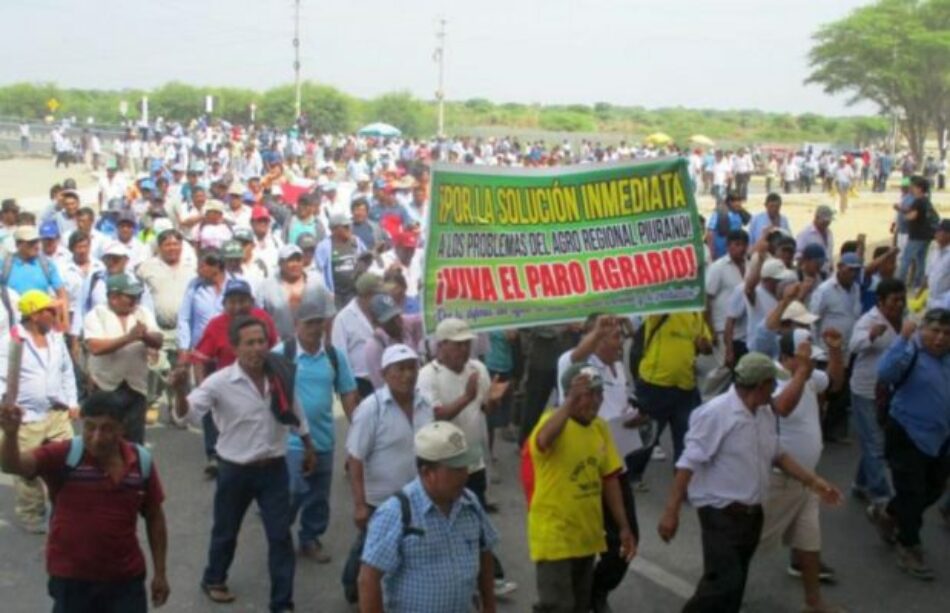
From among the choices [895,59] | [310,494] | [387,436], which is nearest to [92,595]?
[387,436]

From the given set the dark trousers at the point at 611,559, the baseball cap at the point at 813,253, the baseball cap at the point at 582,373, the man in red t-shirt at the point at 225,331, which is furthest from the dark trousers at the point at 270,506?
the baseball cap at the point at 813,253

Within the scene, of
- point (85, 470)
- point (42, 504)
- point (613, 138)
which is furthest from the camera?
point (613, 138)

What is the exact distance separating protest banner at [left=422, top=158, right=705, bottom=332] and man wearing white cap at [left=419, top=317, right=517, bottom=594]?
0.44 metres

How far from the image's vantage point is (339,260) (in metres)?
11.3

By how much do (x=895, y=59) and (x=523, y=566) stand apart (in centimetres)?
5122

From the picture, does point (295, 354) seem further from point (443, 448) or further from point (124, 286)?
point (443, 448)

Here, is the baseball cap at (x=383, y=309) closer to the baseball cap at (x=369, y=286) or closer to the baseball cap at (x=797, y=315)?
the baseball cap at (x=369, y=286)

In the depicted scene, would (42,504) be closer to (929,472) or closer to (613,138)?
(929,472)

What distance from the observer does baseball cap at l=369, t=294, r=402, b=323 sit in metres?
7.02

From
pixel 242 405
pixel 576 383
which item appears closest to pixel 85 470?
pixel 242 405

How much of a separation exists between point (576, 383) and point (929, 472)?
2.88 m

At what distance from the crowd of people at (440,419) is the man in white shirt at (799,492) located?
0.01 meters

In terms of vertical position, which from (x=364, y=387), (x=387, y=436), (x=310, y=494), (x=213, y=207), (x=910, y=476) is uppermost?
(x=213, y=207)

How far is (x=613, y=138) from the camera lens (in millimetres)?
75500
